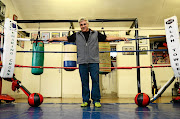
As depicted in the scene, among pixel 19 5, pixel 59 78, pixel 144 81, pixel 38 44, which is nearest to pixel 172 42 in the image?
pixel 38 44

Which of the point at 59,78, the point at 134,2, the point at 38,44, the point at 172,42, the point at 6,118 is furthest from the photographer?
the point at 59,78

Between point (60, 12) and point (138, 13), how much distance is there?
7.25ft

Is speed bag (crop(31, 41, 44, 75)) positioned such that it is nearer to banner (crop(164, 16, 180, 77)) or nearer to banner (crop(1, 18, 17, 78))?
banner (crop(1, 18, 17, 78))

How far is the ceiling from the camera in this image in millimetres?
4277

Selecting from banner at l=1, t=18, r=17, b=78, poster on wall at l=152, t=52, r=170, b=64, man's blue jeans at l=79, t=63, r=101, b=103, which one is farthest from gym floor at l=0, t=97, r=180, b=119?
poster on wall at l=152, t=52, r=170, b=64

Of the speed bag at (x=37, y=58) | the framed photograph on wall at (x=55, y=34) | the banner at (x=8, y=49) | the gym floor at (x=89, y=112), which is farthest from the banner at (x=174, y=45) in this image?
the framed photograph on wall at (x=55, y=34)

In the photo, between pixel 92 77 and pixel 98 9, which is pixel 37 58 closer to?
pixel 92 77

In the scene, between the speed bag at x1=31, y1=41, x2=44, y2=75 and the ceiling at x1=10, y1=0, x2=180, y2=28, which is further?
the ceiling at x1=10, y1=0, x2=180, y2=28

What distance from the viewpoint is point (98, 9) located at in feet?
14.7

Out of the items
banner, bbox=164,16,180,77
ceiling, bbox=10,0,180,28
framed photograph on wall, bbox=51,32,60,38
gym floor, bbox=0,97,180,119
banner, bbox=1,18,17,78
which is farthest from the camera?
framed photograph on wall, bbox=51,32,60,38

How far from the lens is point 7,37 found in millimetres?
2312

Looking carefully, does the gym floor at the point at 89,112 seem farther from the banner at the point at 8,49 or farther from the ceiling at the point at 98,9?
the ceiling at the point at 98,9

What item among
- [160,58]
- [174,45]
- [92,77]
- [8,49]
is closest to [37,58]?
[8,49]

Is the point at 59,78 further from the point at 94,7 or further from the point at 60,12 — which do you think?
the point at 94,7
